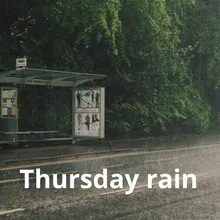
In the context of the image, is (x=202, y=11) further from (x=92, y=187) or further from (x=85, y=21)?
(x=92, y=187)

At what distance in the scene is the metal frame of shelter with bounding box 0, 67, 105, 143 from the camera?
51.3ft

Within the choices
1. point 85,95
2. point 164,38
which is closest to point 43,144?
point 85,95

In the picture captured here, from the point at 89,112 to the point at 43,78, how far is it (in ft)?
7.55

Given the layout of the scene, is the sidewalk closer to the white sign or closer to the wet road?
the white sign

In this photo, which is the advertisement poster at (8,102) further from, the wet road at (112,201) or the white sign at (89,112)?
the wet road at (112,201)

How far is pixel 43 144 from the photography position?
17.5m

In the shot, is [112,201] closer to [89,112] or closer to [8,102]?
[8,102]

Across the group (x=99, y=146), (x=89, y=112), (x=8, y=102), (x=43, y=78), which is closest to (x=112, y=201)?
(x=8, y=102)

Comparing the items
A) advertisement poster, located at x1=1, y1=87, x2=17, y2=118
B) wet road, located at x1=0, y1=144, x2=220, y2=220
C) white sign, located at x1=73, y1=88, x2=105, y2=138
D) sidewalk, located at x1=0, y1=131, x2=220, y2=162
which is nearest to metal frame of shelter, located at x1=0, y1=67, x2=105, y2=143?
advertisement poster, located at x1=1, y1=87, x2=17, y2=118

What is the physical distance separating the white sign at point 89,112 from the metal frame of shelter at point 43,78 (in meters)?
0.50

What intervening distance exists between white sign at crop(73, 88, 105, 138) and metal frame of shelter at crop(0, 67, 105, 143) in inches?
19.7

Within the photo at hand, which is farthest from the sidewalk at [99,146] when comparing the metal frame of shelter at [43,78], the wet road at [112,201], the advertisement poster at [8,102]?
the wet road at [112,201]

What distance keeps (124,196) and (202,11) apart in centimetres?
1805

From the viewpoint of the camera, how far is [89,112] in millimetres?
18328
